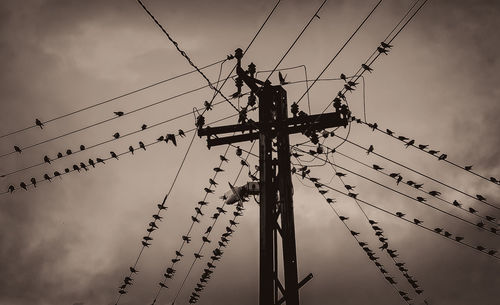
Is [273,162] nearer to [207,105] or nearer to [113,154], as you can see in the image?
[207,105]

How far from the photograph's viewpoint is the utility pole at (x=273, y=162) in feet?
20.3

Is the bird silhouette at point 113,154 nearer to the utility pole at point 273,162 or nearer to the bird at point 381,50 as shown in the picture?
the utility pole at point 273,162

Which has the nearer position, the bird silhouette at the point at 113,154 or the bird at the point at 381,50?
the bird at the point at 381,50

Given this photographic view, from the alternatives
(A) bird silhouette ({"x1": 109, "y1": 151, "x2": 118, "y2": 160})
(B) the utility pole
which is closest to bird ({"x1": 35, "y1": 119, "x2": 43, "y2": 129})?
(A) bird silhouette ({"x1": 109, "y1": 151, "x2": 118, "y2": 160})

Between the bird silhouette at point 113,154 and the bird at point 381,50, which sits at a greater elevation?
the bird silhouette at point 113,154

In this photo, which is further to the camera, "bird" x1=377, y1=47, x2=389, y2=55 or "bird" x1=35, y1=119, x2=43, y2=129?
"bird" x1=35, y1=119, x2=43, y2=129

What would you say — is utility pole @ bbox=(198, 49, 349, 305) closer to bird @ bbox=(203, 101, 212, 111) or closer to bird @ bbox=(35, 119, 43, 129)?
bird @ bbox=(203, 101, 212, 111)

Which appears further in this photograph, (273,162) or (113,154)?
(113,154)

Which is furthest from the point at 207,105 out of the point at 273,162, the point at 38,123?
the point at 38,123

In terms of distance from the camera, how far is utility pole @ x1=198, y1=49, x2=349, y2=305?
244 inches

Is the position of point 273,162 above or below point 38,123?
below

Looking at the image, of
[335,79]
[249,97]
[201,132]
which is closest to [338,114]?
[335,79]

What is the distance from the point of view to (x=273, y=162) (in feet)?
22.6

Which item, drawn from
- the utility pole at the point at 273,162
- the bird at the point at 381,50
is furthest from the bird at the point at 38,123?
the bird at the point at 381,50
